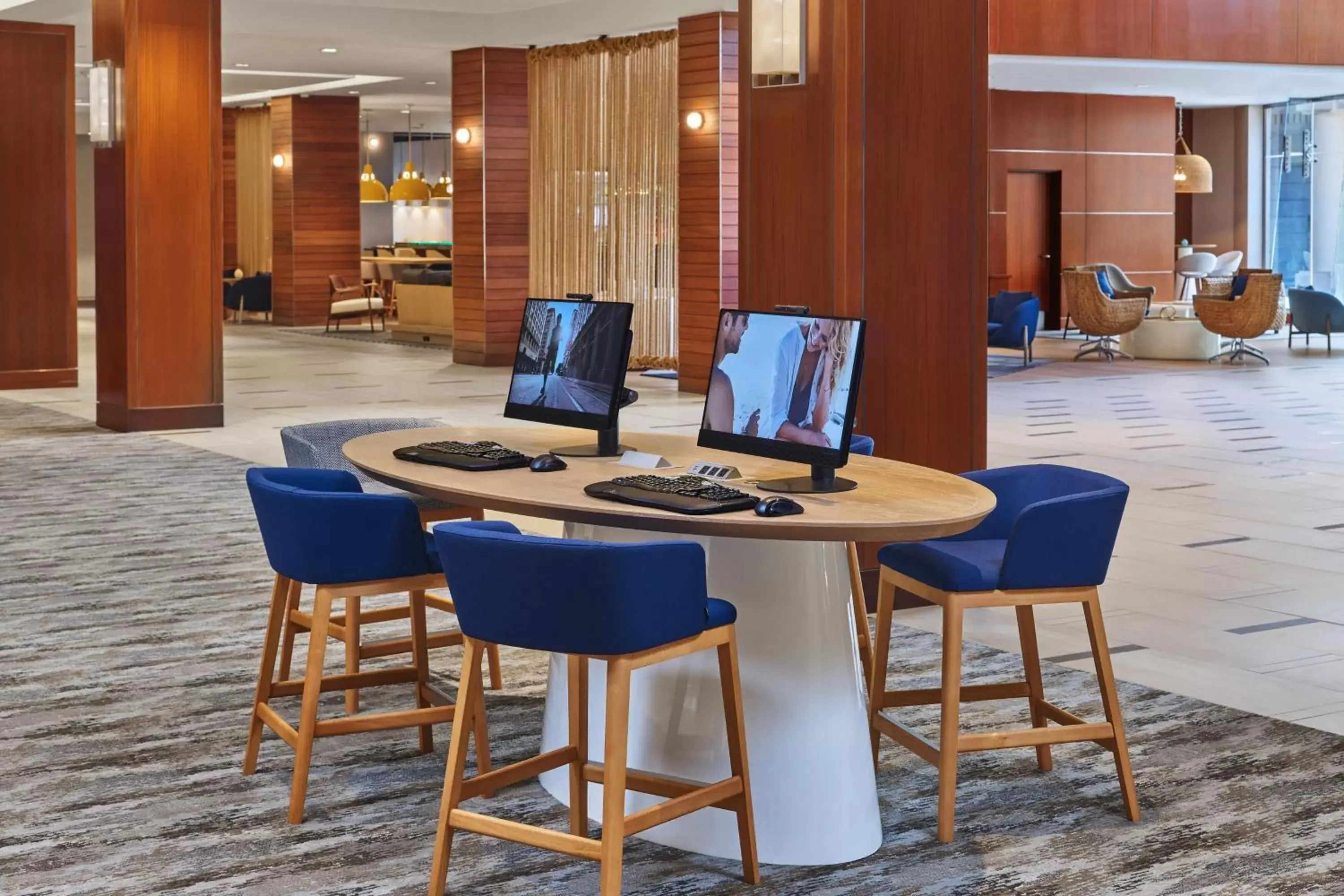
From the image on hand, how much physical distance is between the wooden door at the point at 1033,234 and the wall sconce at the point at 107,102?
1320 centimetres

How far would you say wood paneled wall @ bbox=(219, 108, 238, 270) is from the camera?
2419 centimetres

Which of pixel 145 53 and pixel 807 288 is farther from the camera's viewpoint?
pixel 145 53

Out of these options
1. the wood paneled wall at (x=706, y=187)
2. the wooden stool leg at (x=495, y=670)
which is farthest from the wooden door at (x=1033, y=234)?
the wooden stool leg at (x=495, y=670)

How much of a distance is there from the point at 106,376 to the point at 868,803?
29.0 ft

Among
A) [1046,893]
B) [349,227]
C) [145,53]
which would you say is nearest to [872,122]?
[1046,893]

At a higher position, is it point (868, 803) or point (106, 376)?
point (106, 376)

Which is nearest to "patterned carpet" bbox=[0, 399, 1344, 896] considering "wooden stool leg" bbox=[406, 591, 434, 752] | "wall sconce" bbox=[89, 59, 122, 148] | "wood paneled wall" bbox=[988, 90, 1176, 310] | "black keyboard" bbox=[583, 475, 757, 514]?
"wooden stool leg" bbox=[406, 591, 434, 752]

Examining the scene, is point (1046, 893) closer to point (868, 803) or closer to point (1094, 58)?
point (868, 803)

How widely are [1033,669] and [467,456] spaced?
1.55m

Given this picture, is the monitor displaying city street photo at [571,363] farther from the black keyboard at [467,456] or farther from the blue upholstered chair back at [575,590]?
the blue upholstered chair back at [575,590]

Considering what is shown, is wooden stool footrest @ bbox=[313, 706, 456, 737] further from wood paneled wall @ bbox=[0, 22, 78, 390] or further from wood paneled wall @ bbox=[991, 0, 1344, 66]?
wood paneled wall @ bbox=[991, 0, 1344, 66]

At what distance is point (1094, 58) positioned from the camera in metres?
16.1

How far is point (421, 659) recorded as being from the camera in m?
4.27

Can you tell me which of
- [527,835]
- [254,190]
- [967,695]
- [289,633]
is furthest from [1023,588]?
[254,190]
